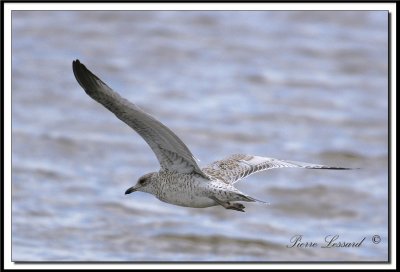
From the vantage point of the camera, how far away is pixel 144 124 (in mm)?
6777

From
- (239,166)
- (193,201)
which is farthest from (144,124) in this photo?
(239,166)

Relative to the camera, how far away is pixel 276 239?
13.2 m

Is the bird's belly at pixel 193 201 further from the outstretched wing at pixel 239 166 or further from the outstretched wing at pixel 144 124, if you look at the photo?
the outstretched wing at pixel 239 166

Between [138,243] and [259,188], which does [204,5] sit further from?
[259,188]

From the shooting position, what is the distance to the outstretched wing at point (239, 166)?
7480 millimetres

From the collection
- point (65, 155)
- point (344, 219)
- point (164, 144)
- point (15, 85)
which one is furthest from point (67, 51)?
point (164, 144)

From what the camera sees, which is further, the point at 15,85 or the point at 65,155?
the point at 15,85

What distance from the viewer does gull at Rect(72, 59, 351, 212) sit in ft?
21.5

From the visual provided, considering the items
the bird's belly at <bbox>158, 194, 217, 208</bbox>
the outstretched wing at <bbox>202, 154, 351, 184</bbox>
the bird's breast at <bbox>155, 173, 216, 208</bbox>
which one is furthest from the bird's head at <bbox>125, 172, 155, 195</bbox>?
the outstretched wing at <bbox>202, 154, 351, 184</bbox>

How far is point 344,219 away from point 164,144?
7547 mm

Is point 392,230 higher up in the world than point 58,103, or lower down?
lower down

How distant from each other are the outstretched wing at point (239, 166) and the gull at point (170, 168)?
75 mm

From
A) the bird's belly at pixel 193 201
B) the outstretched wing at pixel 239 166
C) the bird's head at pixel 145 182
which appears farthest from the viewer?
the outstretched wing at pixel 239 166

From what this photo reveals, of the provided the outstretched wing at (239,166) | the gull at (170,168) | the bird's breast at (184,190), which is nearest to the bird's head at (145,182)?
the gull at (170,168)
